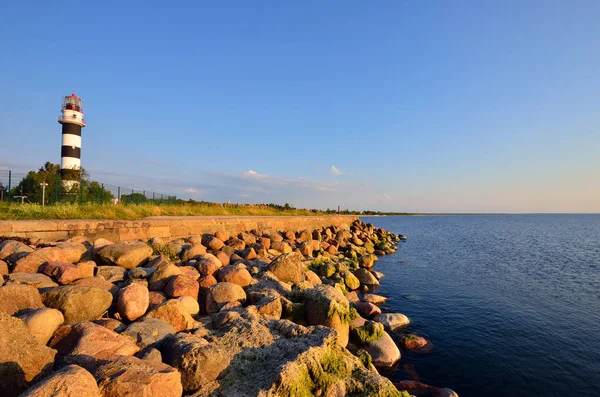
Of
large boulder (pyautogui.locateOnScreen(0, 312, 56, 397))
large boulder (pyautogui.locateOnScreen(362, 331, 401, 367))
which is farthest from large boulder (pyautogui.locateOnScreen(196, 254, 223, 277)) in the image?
large boulder (pyautogui.locateOnScreen(0, 312, 56, 397))

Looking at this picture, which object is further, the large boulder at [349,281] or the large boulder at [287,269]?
the large boulder at [349,281]

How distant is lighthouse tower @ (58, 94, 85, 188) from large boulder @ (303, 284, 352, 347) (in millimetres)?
28442

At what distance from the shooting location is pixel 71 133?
2850 cm

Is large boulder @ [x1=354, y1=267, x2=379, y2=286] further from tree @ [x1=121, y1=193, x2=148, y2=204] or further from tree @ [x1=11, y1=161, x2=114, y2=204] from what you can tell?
tree @ [x1=121, y1=193, x2=148, y2=204]

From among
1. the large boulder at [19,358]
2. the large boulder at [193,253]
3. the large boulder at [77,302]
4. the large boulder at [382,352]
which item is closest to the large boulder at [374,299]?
the large boulder at [382,352]

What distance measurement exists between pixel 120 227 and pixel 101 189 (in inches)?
453

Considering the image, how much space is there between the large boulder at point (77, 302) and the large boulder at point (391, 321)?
613cm

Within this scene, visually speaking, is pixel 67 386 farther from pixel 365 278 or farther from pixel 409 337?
pixel 365 278

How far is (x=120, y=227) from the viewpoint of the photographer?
31.2 feet

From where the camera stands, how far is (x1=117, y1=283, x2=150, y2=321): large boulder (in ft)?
15.5

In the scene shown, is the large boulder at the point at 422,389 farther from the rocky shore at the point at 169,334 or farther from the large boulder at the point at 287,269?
the large boulder at the point at 287,269

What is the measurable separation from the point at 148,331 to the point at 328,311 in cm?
296

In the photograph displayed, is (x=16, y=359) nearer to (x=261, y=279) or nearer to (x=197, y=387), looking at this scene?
(x=197, y=387)

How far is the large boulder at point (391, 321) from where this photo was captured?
7864 mm
